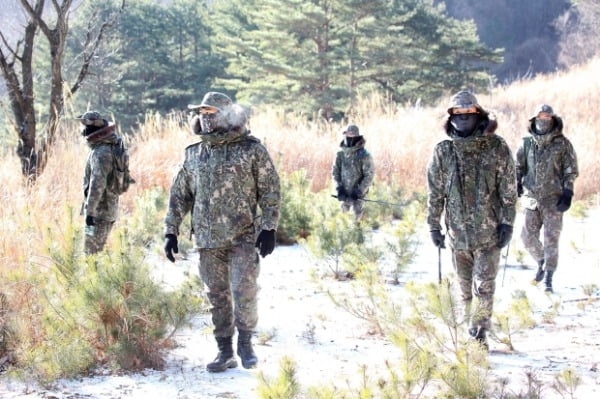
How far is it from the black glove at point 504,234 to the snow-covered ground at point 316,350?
513 mm

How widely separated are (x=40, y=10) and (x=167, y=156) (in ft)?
10.1

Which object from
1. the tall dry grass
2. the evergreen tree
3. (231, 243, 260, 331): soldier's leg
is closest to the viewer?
(231, 243, 260, 331): soldier's leg

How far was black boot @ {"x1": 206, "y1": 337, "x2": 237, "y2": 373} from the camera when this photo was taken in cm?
450

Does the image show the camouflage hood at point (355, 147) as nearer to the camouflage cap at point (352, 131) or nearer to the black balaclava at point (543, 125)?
the camouflage cap at point (352, 131)

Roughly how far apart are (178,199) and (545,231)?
12.2ft

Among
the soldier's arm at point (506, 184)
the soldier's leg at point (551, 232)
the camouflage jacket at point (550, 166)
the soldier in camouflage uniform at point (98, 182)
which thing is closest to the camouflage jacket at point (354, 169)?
the camouflage jacket at point (550, 166)

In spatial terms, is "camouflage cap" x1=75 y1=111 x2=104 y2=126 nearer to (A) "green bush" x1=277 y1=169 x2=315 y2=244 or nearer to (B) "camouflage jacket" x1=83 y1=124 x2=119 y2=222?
(B) "camouflage jacket" x1=83 y1=124 x2=119 y2=222

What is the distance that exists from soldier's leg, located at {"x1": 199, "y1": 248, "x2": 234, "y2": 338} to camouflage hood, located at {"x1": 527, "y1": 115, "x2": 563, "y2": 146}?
3.47 m

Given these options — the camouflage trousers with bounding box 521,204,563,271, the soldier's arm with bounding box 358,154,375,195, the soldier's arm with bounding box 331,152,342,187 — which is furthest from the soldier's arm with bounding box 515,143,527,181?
the soldier's arm with bounding box 331,152,342,187

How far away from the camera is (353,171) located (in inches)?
358

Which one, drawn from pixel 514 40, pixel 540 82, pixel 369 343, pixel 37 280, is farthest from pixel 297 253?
pixel 514 40

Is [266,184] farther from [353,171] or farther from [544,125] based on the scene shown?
[353,171]

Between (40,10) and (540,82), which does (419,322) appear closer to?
(40,10)

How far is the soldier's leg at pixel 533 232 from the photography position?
6883mm
